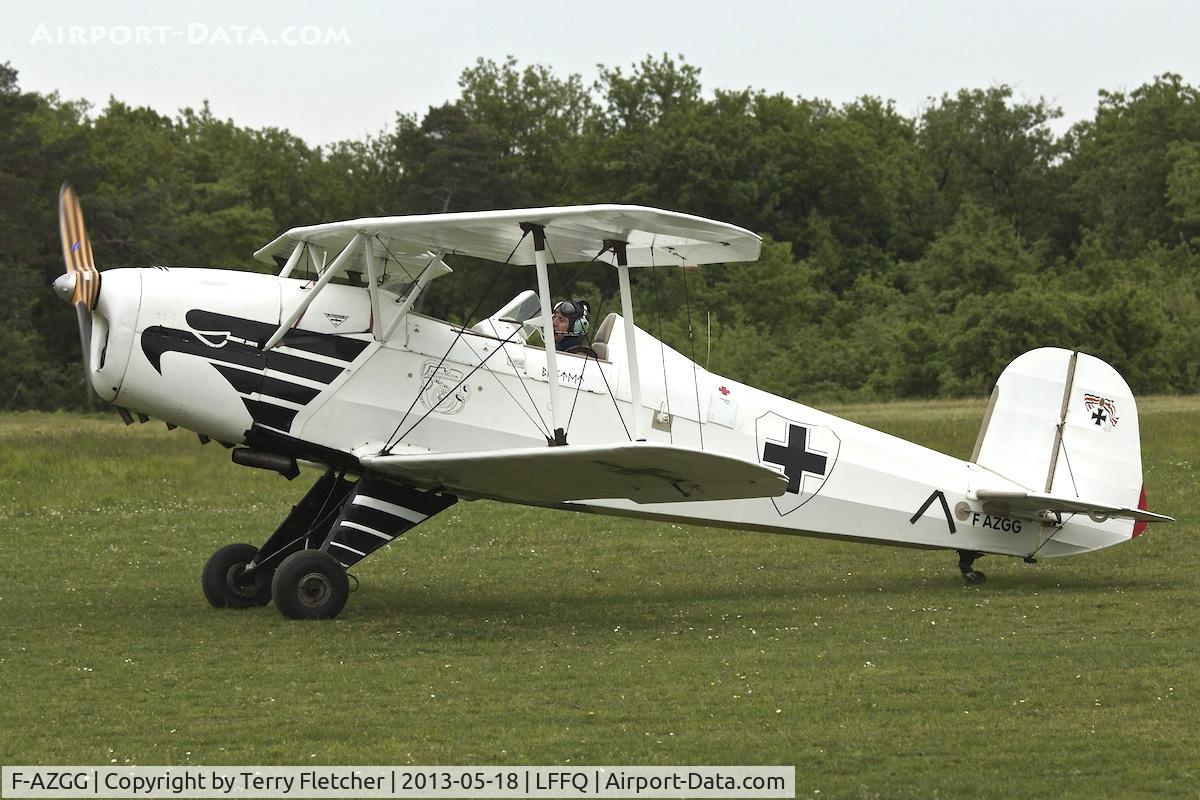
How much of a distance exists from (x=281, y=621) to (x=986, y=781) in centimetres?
546

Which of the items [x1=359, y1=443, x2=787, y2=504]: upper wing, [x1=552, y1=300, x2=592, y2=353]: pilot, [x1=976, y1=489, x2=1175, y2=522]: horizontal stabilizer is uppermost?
[x1=552, y1=300, x2=592, y2=353]: pilot

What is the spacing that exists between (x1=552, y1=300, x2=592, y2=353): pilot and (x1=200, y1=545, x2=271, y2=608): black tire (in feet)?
9.16

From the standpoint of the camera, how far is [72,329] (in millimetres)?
40281

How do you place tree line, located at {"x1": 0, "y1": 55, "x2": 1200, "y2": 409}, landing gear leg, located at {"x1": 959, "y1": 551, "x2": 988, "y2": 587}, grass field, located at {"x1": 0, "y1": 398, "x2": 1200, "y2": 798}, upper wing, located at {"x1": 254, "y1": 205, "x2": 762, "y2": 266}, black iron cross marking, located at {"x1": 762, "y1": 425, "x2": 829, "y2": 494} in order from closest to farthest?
→ grass field, located at {"x1": 0, "y1": 398, "x2": 1200, "y2": 798}, upper wing, located at {"x1": 254, "y1": 205, "x2": 762, "y2": 266}, black iron cross marking, located at {"x1": 762, "y1": 425, "x2": 829, "y2": 494}, landing gear leg, located at {"x1": 959, "y1": 551, "x2": 988, "y2": 587}, tree line, located at {"x1": 0, "y1": 55, "x2": 1200, "y2": 409}

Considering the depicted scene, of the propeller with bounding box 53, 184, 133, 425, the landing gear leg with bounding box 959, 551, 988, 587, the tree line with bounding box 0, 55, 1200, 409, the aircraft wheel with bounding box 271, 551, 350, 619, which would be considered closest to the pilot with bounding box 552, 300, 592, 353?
the aircraft wheel with bounding box 271, 551, 350, 619

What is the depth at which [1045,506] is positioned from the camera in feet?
36.2

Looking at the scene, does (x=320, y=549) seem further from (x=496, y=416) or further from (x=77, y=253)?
(x=77, y=253)

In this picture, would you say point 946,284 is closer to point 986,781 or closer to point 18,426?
point 18,426

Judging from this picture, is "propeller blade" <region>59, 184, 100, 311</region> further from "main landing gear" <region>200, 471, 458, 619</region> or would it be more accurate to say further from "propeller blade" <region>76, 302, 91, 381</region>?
"main landing gear" <region>200, 471, 458, 619</region>

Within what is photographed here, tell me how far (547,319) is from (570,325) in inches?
53.4

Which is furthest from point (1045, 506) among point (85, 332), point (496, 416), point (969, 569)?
point (85, 332)

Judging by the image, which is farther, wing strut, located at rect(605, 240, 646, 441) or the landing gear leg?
the landing gear leg

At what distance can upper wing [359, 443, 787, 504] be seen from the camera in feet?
28.8

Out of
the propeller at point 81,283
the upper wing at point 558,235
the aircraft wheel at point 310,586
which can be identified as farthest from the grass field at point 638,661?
the upper wing at point 558,235
